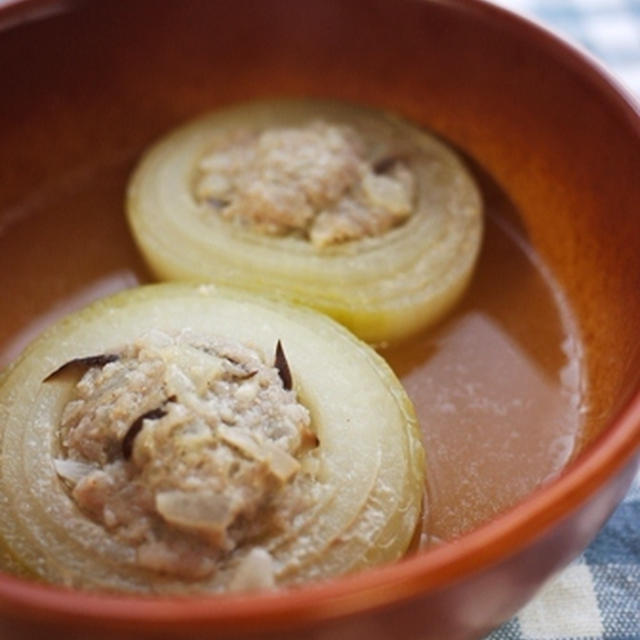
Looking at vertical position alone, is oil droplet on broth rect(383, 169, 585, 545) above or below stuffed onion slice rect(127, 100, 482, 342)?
below

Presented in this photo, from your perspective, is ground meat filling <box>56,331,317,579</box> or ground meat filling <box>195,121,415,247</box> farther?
ground meat filling <box>195,121,415,247</box>

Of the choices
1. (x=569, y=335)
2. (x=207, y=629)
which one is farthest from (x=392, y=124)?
(x=207, y=629)

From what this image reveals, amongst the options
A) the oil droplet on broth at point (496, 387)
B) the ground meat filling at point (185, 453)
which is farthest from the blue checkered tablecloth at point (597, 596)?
the ground meat filling at point (185, 453)

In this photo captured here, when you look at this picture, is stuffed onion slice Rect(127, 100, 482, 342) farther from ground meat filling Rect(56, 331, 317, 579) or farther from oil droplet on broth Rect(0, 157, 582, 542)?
ground meat filling Rect(56, 331, 317, 579)

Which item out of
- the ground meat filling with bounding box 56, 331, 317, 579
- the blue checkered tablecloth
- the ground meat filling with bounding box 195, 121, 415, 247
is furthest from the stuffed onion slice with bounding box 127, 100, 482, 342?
the blue checkered tablecloth

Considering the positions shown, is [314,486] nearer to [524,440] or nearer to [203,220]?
[524,440]

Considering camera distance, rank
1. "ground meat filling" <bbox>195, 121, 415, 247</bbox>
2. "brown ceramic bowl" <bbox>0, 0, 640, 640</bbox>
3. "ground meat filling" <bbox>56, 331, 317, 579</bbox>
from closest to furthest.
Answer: "ground meat filling" <bbox>56, 331, 317, 579</bbox>, "brown ceramic bowl" <bbox>0, 0, 640, 640</bbox>, "ground meat filling" <bbox>195, 121, 415, 247</bbox>

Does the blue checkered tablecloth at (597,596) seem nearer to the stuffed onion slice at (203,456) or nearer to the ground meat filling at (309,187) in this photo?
the stuffed onion slice at (203,456)

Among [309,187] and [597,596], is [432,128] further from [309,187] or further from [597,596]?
[597,596]
